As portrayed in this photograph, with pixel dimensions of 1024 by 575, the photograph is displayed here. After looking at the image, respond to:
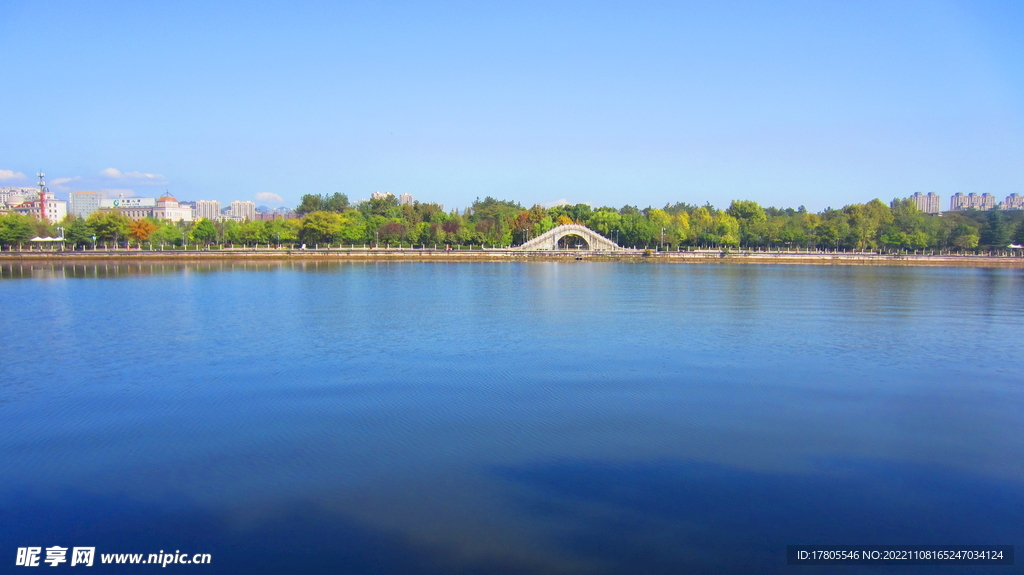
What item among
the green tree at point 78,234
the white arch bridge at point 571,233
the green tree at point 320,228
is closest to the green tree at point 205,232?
the green tree at point 320,228

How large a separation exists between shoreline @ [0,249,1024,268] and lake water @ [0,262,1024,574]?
43.3 metres

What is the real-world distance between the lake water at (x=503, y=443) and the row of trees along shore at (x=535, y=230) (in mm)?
52405

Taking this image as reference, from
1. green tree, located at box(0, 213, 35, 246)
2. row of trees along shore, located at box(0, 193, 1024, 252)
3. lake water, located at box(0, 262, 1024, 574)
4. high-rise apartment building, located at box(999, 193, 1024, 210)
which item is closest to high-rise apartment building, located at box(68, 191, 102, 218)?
row of trees along shore, located at box(0, 193, 1024, 252)

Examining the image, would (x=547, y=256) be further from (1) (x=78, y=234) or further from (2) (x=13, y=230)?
(2) (x=13, y=230)

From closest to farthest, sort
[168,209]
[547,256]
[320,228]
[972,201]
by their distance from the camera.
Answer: [320,228], [547,256], [168,209], [972,201]

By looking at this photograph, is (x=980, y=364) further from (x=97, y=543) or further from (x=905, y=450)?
(x=97, y=543)

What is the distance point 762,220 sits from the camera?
80125 mm

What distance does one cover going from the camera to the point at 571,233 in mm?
72250

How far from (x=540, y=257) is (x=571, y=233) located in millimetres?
8120

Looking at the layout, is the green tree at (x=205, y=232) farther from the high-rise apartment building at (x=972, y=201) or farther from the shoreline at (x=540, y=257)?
the high-rise apartment building at (x=972, y=201)

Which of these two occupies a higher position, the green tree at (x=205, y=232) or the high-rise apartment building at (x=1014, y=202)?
the high-rise apartment building at (x=1014, y=202)

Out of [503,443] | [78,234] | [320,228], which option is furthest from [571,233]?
[503,443]

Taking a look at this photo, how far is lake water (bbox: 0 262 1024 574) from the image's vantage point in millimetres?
6098

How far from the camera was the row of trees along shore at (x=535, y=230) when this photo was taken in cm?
6606
